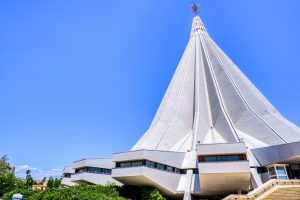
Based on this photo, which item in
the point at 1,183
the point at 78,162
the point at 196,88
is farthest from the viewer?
the point at 196,88

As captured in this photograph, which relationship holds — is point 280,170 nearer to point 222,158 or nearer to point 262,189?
point 222,158

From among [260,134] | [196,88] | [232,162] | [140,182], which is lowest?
[140,182]

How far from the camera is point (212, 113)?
134 ft

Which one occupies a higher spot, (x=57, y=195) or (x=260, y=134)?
(x=260, y=134)

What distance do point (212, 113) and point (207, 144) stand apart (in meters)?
18.7

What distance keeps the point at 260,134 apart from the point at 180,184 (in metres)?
13.5

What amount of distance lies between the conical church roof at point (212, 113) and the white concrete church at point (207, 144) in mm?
125

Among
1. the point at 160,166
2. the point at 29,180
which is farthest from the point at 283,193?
the point at 29,180

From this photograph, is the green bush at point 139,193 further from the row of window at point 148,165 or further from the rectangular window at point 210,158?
the rectangular window at point 210,158

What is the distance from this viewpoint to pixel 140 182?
23.3 meters

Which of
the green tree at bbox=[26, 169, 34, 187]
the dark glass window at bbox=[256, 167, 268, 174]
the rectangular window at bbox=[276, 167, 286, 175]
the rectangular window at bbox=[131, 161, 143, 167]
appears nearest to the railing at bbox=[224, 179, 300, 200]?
the rectangular window at bbox=[276, 167, 286, 175]

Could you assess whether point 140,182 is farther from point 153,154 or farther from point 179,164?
point 179,164

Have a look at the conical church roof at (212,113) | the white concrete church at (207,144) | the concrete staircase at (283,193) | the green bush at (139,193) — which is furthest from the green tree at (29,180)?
the concrete staircase at (283,193)

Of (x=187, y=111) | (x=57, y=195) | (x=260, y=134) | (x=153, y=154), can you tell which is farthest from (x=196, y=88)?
(x=57, y=195)
